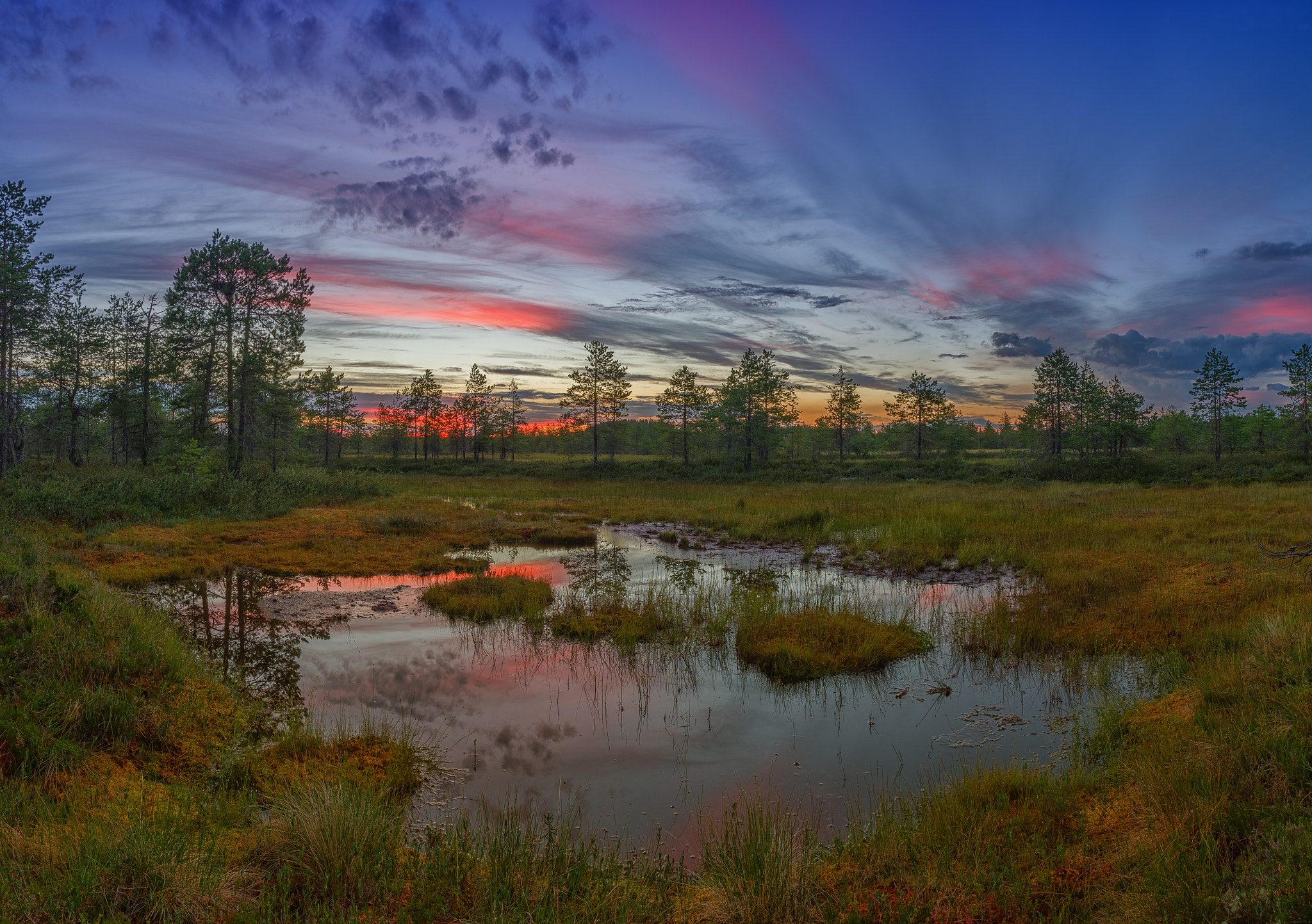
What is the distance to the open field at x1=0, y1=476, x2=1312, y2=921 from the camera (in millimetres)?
3861

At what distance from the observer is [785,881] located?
412 centimetres

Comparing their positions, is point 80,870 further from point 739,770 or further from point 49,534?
point 49,534

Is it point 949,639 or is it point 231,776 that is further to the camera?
point 949,639

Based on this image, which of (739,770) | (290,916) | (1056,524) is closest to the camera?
(290,916)

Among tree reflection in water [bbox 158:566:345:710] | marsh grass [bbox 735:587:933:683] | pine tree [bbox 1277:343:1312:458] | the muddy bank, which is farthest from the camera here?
pine tree [bbox 1277:343:1312:458]

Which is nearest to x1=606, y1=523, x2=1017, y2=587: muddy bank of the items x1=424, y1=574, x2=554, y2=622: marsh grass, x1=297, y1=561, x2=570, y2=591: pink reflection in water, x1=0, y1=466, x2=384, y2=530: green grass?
x1=297, y1=561, x2=570, y2=591: pink reflection in water

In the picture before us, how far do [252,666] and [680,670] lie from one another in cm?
652

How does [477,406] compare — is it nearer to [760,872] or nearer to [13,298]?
[13,298]

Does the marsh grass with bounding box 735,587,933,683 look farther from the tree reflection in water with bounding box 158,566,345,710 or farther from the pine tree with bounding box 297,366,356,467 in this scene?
the pine tree with bounding box 297,366,356,467

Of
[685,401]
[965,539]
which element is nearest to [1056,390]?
[685,401]

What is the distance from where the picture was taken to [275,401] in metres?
34.2

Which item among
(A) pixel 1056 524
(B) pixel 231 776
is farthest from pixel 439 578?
(A) pixel 1056 524

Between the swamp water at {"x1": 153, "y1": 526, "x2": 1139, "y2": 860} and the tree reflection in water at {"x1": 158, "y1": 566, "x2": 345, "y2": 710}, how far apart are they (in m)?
0.05

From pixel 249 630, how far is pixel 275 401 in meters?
27.3
